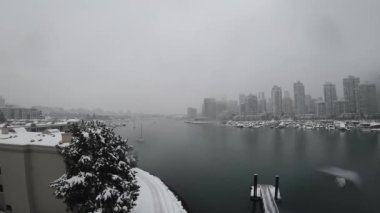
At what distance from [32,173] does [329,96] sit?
134445mm

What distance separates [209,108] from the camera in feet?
569

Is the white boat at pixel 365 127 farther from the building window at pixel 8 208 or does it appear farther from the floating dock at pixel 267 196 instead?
the building window at pixel 8 208

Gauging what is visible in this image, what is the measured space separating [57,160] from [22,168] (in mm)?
2436

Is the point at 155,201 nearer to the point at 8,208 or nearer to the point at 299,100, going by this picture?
the point at 8,208

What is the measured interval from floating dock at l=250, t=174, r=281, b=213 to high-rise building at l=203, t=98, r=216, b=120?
5765 inches

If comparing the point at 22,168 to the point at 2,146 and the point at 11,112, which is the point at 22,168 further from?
the point at 11,112

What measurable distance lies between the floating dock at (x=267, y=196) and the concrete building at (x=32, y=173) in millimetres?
12890

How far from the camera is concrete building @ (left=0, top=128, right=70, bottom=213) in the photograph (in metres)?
12.8

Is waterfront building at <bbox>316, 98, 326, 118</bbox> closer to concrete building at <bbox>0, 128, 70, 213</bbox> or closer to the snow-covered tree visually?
the snow-covered tree

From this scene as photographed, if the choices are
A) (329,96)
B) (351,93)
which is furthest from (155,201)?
(329,96)

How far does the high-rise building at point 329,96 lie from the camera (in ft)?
399

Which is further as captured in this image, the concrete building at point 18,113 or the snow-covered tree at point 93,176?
the concrete building at point 18,113

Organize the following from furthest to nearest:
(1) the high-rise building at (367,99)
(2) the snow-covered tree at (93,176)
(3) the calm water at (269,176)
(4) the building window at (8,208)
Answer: (1) the high-rise building at (367,99), (3) the calm water at (269,176), (4) the building window at (8,208), (2) the snow-covered tree at (93,176)

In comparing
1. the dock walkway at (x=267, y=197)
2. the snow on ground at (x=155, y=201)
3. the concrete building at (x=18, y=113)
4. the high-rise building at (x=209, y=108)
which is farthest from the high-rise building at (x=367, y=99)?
the concrete building at (x=18, y=113)
